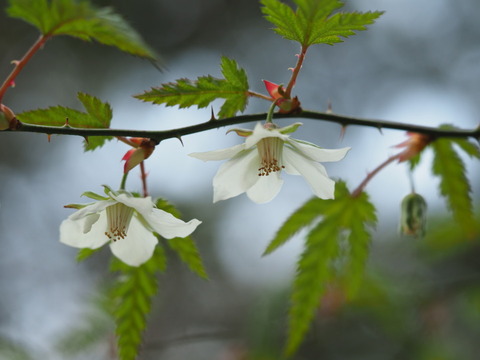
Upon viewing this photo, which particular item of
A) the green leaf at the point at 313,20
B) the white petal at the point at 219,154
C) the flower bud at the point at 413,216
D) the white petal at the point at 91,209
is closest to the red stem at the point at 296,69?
the green leaf at the point at 313,20

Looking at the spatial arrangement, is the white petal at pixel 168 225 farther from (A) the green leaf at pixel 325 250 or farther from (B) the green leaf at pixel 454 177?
(B) the green leaf at pixel 454 177

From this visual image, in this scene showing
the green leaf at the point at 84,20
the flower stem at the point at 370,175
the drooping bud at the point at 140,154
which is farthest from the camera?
the flower stem at the point at 370,175

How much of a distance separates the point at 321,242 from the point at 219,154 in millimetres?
420

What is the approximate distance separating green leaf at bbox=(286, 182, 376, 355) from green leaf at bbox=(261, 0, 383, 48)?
1.48 ft

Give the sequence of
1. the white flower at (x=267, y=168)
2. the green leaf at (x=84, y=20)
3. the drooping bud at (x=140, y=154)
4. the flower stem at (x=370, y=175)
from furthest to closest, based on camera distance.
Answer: the flower stem at (x=370, y=175) < the white flower at (x=267, y=168) < the drooping bud at (x=140, y=154) < the green leaf at (x=84, y=20)

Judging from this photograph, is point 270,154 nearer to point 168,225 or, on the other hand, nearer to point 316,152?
point 316,152

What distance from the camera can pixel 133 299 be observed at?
1.09 m

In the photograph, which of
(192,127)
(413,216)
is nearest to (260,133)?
(192,127)

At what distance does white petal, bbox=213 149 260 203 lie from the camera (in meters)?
1.01

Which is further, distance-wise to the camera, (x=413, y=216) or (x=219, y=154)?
(x=413, y=216)

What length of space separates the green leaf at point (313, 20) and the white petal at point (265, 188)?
0.30 metres

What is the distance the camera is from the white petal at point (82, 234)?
960mm

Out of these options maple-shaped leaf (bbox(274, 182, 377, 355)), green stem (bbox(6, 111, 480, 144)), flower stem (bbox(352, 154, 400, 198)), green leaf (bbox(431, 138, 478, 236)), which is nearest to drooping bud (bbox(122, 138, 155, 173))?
green stem (bbox(6, 111, 480, 144))

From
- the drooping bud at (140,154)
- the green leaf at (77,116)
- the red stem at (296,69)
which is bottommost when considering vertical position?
the drooping bud at (140,154)
